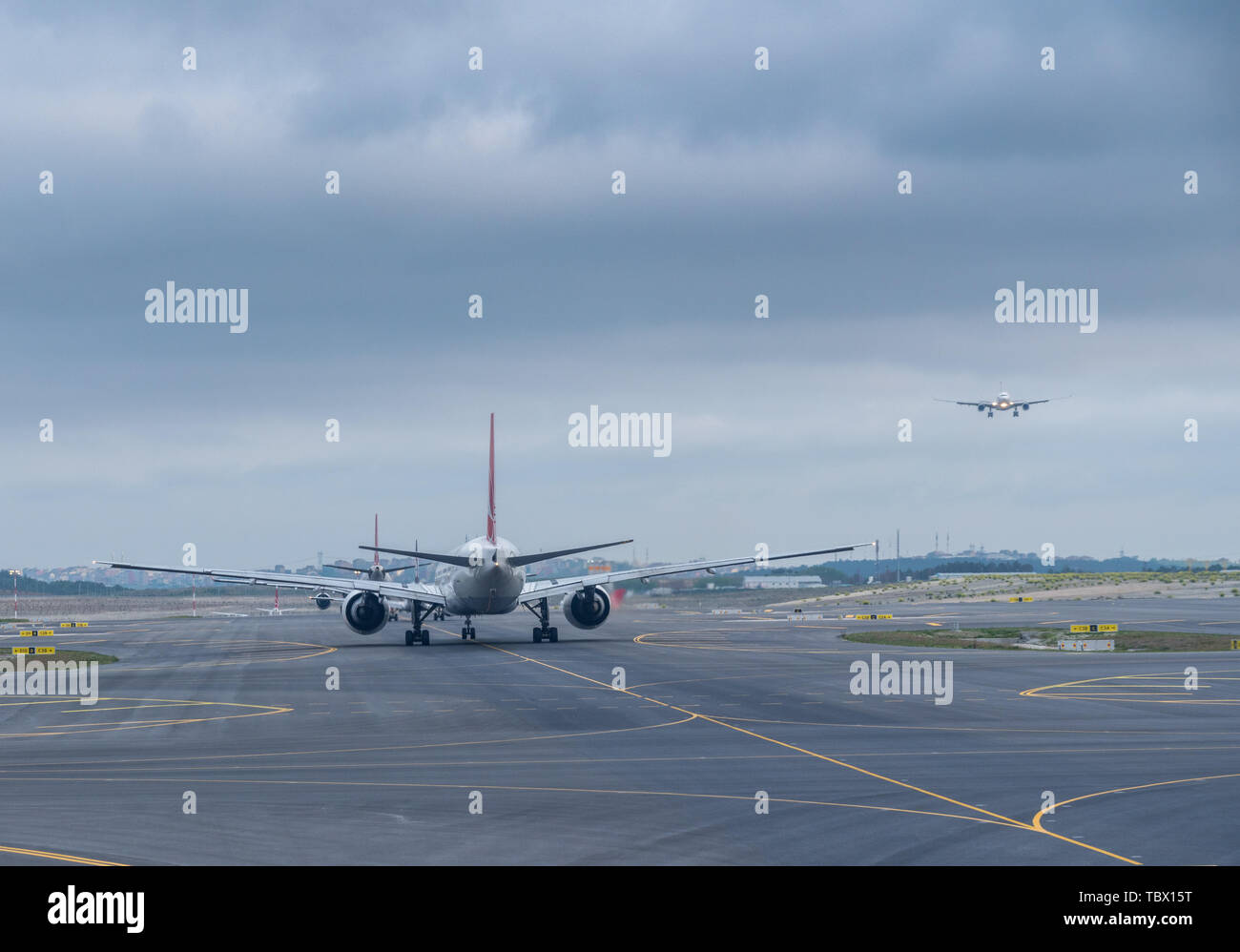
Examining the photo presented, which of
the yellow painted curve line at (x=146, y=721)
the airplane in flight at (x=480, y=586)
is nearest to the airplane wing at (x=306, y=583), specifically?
the airplane in flight at (x=480, y=586)

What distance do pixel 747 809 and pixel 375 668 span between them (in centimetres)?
3488

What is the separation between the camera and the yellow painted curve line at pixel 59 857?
58.7ft

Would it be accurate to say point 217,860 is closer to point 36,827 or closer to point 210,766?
point 36,827

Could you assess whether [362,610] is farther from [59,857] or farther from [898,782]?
[59,857]

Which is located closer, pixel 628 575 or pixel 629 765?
pixel 629 765

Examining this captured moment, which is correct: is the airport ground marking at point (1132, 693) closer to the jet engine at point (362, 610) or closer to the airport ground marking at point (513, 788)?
the airport ground marking at point (513, 788)

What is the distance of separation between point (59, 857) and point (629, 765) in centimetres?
1235

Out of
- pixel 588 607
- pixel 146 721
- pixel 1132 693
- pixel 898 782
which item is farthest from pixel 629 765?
pixel 588 607

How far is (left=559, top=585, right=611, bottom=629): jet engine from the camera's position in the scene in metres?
72.0

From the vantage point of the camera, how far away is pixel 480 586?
65.2m

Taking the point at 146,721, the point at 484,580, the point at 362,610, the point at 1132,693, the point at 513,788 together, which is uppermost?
the point at 484,580

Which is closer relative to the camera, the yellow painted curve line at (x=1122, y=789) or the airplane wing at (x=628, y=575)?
the yellow painted curve line at (x=1122, y=789)

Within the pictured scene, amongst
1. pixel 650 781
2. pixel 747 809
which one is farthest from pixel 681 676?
pixel 747 809
